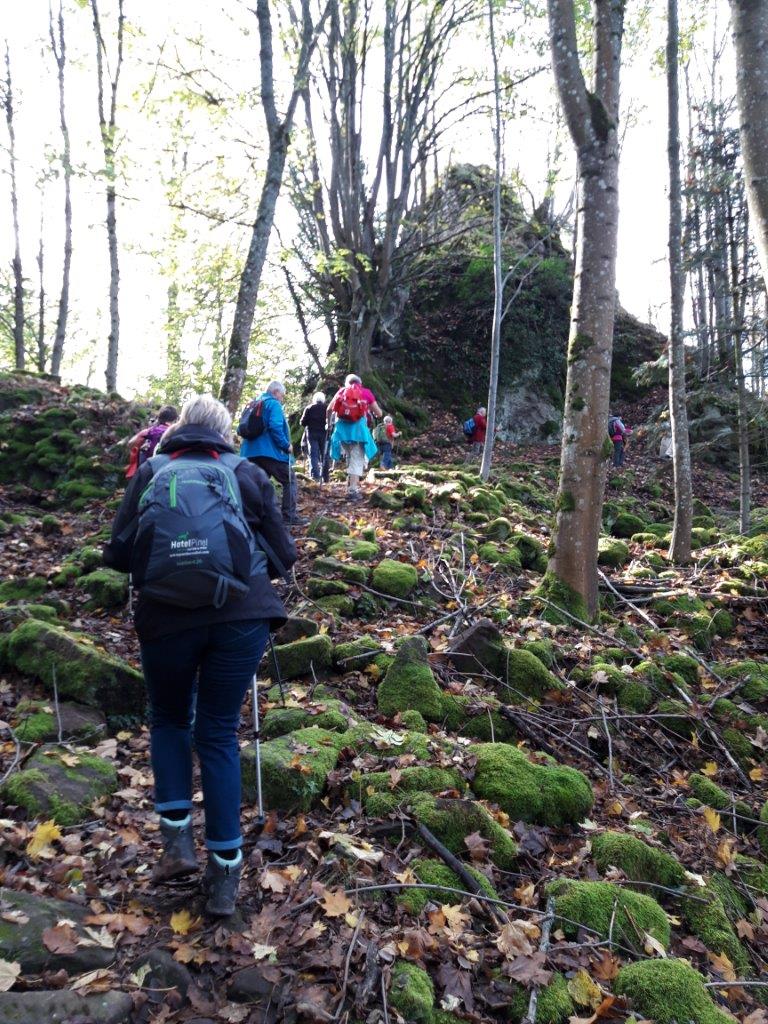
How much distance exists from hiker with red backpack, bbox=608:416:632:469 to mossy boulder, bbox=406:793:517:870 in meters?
15.8

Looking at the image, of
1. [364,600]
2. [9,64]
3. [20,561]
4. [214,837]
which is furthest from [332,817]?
[9,64]

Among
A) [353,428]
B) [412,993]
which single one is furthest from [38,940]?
[353,428]

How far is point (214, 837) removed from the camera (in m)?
2.93

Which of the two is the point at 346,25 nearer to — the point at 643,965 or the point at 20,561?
the point at 20,561

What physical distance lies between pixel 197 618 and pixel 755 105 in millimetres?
5039

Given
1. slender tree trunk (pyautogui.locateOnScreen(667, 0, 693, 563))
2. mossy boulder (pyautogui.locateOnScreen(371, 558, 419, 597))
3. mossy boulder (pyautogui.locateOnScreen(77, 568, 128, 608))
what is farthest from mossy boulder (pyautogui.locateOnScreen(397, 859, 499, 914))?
slender tree trunk (pyautogui.locateOnScreen(667, 0, 693, 563))

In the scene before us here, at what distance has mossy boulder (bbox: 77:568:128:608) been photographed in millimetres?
6590

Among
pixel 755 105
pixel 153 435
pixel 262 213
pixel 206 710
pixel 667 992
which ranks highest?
pixel 262 213

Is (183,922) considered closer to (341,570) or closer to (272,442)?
(341,570)

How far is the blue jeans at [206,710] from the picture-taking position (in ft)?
9.59

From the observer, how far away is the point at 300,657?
5.39 meters

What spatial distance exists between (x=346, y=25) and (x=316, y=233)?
Answer: 5027 mm

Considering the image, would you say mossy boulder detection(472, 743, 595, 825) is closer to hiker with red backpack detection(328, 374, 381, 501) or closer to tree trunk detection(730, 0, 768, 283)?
tree trunk detection(730, 0, 768, 283)

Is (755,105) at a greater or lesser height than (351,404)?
greater
